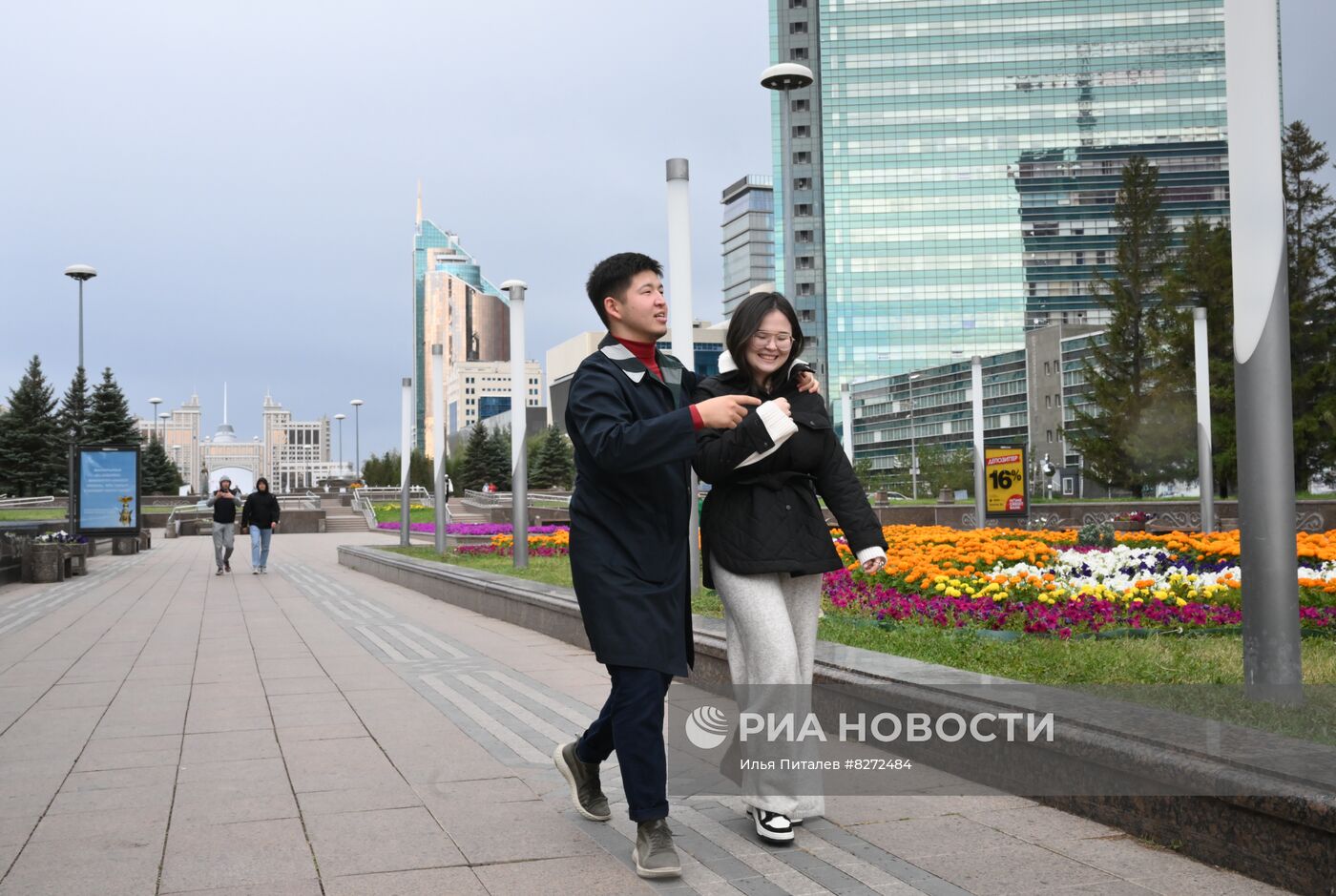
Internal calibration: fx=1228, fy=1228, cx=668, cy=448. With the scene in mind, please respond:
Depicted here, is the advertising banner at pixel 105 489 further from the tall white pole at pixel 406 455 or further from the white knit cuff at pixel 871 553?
the white knit cuff at pixel 871 553

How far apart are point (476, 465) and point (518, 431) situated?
7379cm

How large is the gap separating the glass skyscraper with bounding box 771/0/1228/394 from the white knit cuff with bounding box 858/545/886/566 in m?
109

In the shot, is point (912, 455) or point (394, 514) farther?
point (912, 455)

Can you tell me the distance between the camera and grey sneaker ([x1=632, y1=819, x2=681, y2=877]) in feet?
11.7

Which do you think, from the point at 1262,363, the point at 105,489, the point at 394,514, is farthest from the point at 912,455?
the point at 1262,363

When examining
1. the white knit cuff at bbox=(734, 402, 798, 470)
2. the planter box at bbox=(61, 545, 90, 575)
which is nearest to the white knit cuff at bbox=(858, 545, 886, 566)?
the white knit cuff at bbox=(734, 402, 798, 470)

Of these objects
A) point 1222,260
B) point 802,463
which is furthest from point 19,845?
point 1222,260

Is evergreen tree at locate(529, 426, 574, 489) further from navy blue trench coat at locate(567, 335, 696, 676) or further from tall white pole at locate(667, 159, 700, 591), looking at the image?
navy blue trench coat at locate(567, 335, 696, 676)

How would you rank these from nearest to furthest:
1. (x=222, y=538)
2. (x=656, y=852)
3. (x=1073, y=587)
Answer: (x=656, y=852) < (x=1073, y=587) < (x=222, y=538)

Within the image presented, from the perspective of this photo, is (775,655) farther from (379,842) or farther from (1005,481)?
(1005,481)

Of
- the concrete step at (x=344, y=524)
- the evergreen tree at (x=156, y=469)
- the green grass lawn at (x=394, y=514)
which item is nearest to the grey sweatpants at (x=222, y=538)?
the green grass lawn at (x=394, y=514)

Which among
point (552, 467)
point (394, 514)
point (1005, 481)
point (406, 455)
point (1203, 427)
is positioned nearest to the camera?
point (1203, 427)

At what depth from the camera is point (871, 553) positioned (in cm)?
384

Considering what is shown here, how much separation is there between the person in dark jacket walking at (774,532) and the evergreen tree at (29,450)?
68239 millimetres
